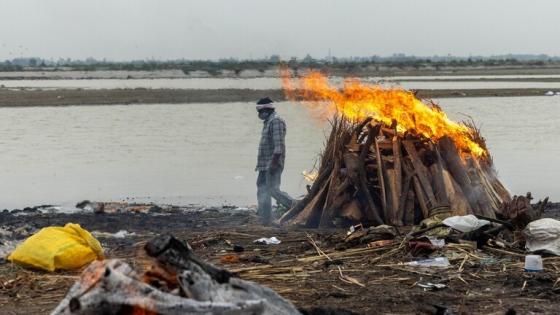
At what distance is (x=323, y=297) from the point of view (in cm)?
781

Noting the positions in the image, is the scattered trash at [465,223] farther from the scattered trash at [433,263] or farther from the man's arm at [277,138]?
the man's arm at [277,138]

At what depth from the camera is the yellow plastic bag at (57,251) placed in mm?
9016

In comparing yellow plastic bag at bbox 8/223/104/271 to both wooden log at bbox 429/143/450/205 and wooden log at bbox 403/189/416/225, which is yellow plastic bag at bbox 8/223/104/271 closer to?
wooden log at bbox 403/189/416/225

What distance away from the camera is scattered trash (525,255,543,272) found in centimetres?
860

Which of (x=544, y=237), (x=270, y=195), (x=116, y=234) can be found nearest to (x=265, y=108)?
(x=270, y=195)

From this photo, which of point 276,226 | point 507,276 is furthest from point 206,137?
point 507,276

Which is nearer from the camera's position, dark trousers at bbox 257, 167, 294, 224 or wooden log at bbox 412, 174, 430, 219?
wooden log at bbox 412, 174, 430, 219

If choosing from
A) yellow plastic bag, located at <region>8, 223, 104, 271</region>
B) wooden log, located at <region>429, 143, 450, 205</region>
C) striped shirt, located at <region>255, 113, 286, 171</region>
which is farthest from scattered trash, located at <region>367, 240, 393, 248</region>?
striped shirt, located at <region>255, 113, 286, 171</region>

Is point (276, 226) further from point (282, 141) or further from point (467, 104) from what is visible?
point (467, 104)

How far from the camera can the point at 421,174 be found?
1187 centimetres

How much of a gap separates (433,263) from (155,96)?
40551mm

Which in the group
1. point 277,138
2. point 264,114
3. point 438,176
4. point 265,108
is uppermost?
point 265,108

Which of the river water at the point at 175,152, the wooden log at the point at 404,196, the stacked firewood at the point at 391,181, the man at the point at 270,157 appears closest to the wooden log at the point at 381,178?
the stacked firewood at the point at 391,181

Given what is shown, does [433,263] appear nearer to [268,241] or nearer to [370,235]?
[370,235]
